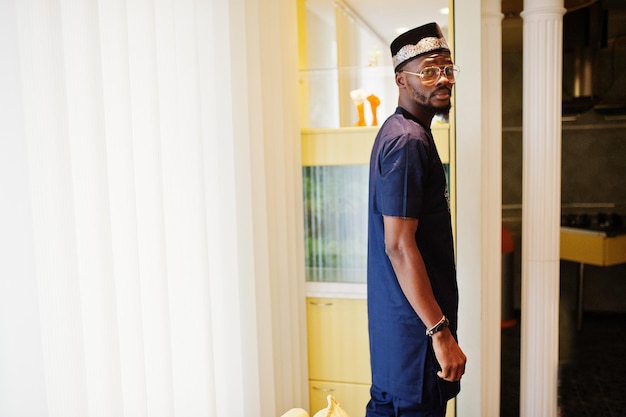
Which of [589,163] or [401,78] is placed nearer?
[401,78]

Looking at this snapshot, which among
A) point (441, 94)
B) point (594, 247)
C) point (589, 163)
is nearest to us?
point (441, 94)

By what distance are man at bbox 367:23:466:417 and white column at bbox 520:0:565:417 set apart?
69 centimetres

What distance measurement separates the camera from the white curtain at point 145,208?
1.08 metres

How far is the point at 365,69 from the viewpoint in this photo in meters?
2.39

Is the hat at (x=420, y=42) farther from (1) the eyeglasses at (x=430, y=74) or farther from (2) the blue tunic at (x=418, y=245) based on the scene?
(2) the blue tunic at (x=418, y=245)

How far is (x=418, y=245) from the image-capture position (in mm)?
1591

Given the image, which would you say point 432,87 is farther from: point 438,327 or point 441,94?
point 438,327

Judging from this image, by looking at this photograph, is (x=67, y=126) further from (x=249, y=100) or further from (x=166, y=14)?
(x=249, y=100)

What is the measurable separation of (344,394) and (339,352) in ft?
0.61

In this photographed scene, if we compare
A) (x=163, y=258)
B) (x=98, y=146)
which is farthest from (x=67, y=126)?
(x=163, y=258)

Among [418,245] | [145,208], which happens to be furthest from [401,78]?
[145,208]

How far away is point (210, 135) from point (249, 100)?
0.29 metres

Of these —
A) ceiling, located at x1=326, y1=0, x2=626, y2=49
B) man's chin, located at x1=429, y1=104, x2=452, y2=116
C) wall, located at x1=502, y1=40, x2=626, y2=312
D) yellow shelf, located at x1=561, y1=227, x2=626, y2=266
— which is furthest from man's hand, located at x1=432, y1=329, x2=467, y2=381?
wall, located at x1=502, y1=40, x2=626, y2=312

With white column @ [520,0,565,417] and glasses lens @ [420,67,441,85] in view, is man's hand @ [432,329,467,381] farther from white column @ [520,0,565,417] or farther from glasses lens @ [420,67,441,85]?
white column @ [520,0,565,417]
